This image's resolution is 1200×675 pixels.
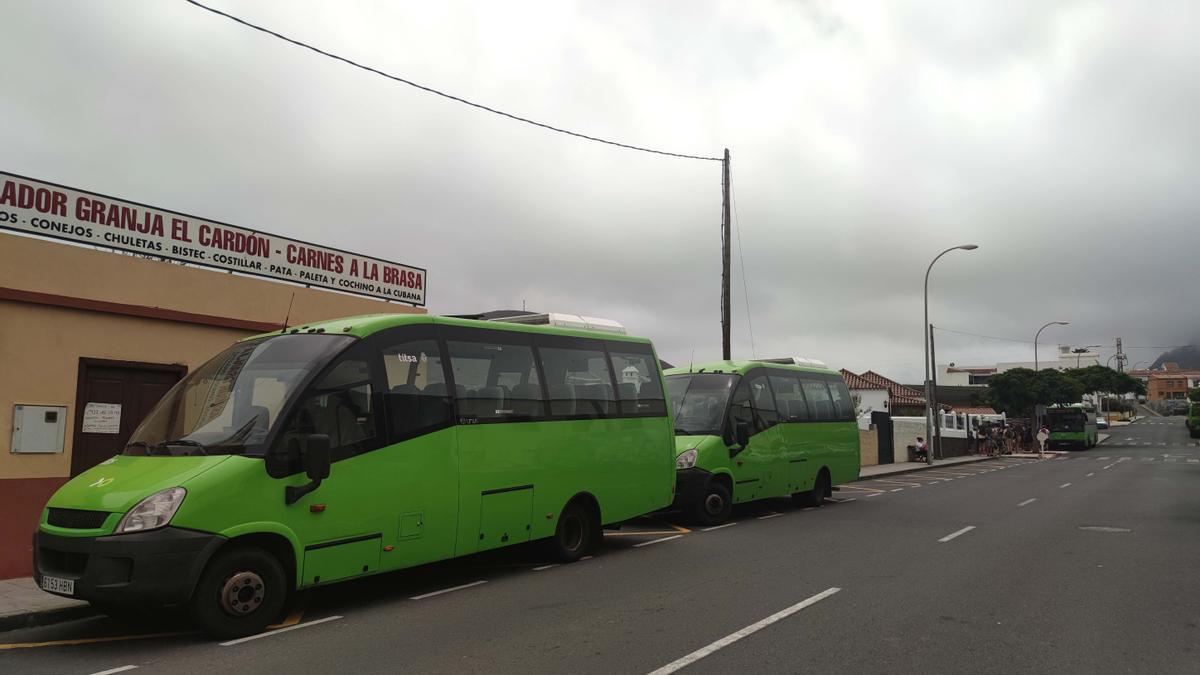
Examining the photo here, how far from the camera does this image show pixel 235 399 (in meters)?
6.96

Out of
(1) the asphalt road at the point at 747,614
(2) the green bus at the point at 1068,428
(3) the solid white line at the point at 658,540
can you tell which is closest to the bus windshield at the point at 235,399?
(1) the asphalt road at the point at 747,614

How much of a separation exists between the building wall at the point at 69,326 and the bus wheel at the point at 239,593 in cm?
451

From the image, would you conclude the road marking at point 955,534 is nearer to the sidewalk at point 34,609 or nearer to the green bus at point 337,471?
the green bus at point 337,471

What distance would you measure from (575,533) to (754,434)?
521 cm

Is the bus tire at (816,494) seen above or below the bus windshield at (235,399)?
below

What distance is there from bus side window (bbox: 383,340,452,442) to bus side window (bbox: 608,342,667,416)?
3.01 metres

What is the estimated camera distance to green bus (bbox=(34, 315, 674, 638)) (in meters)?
6.07

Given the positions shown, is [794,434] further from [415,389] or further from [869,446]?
[869,446]

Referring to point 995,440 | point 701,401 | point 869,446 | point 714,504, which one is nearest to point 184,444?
point 714,504

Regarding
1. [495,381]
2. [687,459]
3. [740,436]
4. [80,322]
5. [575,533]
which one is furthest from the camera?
[740,436]

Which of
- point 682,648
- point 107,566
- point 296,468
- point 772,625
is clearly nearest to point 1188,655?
point 772,625

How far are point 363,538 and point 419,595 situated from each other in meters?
1.13

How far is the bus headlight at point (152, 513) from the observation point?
595 cm

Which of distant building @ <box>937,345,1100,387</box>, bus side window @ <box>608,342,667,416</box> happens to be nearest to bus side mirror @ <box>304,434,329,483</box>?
bus side window @ <box>608,342,667,416</box>
